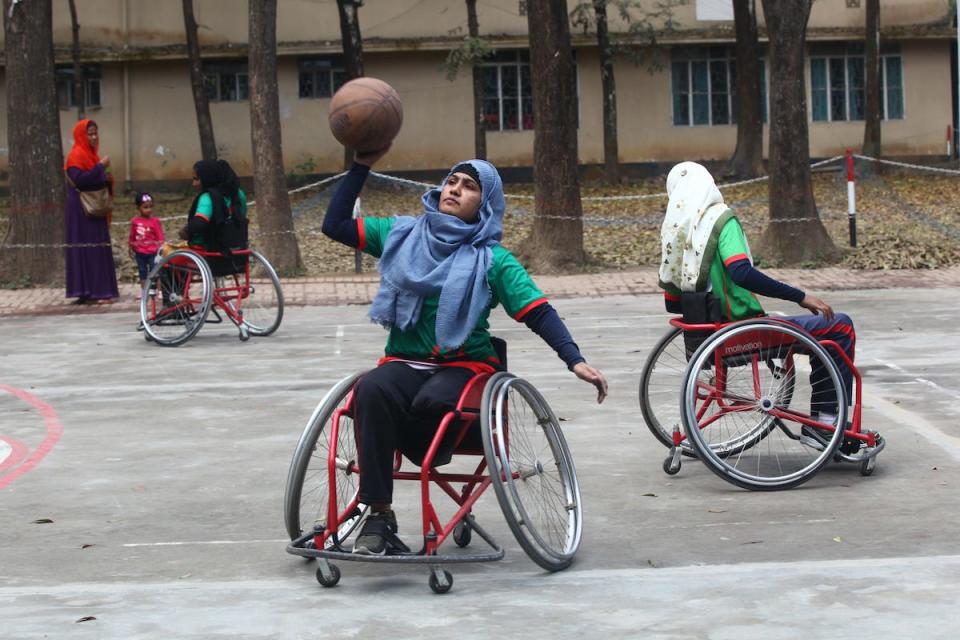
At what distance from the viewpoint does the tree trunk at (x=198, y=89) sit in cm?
3312

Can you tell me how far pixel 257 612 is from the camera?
529cm

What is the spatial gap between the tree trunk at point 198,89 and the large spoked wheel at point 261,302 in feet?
47.6

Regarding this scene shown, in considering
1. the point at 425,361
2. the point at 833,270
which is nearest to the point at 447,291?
the point at 425,361

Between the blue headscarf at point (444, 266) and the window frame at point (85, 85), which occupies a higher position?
the window frame at point (85, 85)

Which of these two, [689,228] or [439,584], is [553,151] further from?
[439,584]

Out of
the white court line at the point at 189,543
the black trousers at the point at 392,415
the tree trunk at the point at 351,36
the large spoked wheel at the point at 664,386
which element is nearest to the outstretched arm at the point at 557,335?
the black trousers at the point at 392,415

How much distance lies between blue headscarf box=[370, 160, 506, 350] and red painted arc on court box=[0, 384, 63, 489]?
8.87ft

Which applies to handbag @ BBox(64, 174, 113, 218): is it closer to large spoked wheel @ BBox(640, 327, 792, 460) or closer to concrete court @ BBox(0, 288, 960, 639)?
concrete court @ BBox(0, 288, 960, 639)

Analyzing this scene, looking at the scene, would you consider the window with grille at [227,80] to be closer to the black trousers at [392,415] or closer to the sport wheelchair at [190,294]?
the sport wheelchair at [190,294]

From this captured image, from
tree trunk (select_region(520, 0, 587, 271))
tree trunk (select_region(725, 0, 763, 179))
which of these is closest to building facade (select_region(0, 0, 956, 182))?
tree trunk (select_region(725, 0, 763, 179))

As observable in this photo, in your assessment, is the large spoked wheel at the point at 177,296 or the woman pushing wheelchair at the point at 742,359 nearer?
the woman pushing wheelchair at the point at 742,359

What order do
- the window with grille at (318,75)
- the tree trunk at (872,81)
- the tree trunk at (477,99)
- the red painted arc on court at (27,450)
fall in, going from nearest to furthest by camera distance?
the red painted arc on court at (27,450) → the tree trunk at (477,99) → the tree trunk at (872,81) → the window with grille at (318,75)

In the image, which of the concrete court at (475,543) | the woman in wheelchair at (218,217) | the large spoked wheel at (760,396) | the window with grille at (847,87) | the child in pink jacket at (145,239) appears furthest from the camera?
the window with grille at (847,87)

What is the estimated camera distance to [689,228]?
25.2 ft
